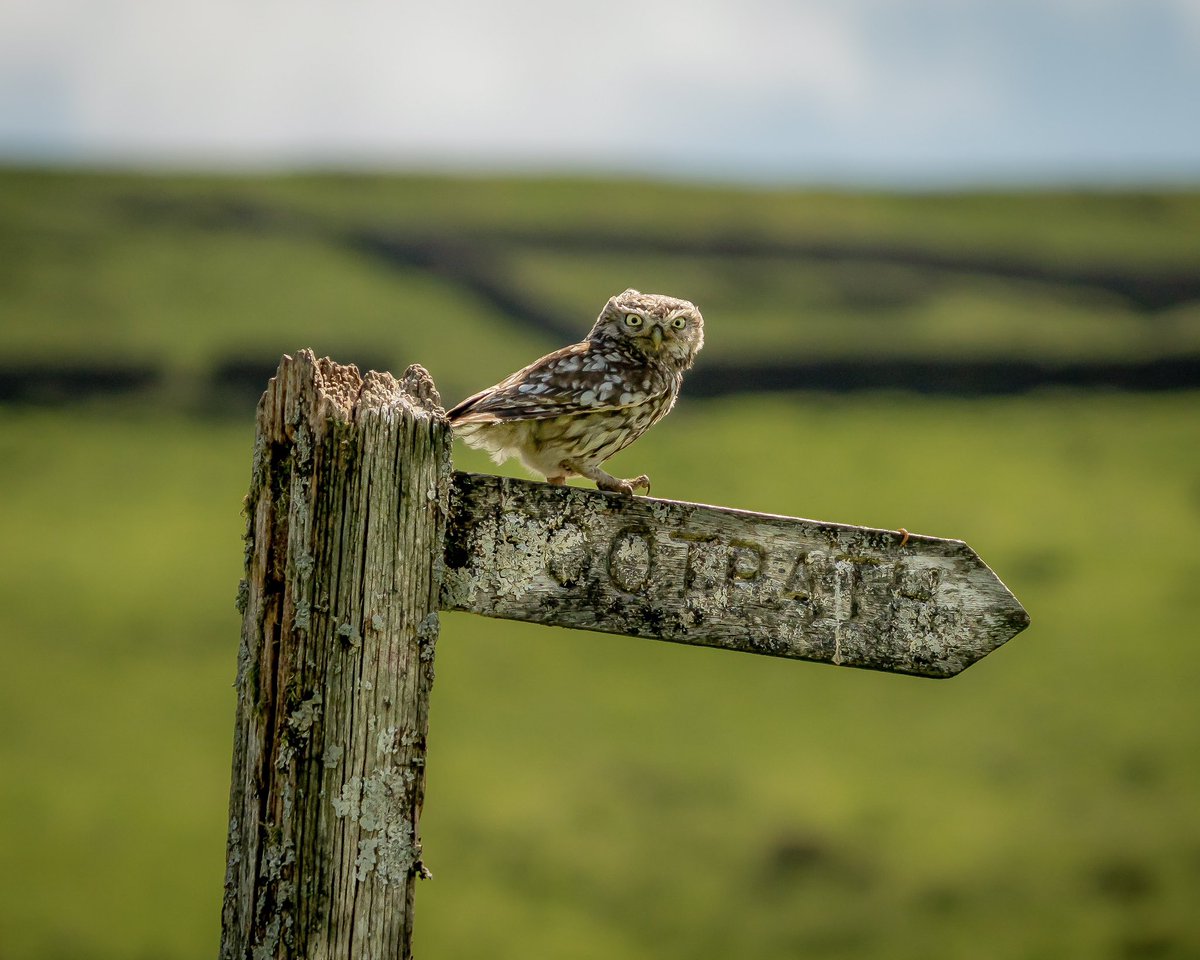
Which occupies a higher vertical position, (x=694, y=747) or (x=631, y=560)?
(x=694, y=747)

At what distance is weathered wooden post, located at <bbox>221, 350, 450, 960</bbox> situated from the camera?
9.12 ft

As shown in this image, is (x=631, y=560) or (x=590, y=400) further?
(x=590, y=400)

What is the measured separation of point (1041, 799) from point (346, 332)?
18.2 m

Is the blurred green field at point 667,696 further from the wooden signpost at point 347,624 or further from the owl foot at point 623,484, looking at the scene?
the wooden signpost at point 347,624

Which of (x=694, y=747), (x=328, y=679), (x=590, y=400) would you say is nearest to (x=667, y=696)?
(x=694, y=747)

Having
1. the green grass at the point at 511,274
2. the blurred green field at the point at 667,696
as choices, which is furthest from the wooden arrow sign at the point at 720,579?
the green grass at the point at 511,274

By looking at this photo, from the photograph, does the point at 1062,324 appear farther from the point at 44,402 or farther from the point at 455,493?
the point at 455,493

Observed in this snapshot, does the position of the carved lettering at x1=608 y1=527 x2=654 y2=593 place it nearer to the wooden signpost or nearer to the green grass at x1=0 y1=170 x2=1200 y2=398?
the wooden signpost

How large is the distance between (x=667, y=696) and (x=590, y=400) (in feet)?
50.2

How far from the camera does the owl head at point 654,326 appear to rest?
18.1 feet

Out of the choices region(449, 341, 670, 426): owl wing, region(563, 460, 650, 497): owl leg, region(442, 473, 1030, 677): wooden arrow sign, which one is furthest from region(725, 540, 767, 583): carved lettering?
region(449, 341, 670, 426): owl wing

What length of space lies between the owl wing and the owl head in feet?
0.49

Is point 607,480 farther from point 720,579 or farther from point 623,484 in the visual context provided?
point 720,579

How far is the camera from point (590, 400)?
188 inches
